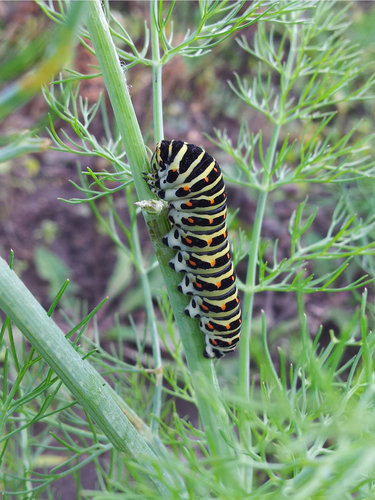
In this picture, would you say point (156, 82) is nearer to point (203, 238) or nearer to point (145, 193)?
point (145, 193)

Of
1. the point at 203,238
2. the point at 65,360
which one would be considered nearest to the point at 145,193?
the point at 203,238

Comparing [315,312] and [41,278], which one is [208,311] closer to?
[315,312]

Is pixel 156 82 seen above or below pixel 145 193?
above

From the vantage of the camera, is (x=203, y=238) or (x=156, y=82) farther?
(x=203, y=238)

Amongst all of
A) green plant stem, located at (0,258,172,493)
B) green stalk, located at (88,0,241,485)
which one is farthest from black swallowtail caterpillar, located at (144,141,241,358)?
green plant stem, located at (0,258,172,493)

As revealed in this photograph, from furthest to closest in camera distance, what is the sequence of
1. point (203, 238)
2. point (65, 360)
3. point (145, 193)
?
point (203, 238) < point (145, 193) < point (65, 360)

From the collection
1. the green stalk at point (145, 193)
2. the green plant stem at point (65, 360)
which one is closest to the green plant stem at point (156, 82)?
the green stalk at point (145, 193)

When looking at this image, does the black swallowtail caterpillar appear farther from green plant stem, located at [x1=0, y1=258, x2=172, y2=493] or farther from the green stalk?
green plant stem, located at [x1=0, y1=258, x2=172, y2=493]

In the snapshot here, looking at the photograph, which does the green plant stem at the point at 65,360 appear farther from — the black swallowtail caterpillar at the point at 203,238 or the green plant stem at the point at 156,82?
the green plant stem at the point at 156,82
